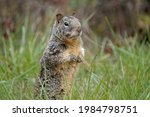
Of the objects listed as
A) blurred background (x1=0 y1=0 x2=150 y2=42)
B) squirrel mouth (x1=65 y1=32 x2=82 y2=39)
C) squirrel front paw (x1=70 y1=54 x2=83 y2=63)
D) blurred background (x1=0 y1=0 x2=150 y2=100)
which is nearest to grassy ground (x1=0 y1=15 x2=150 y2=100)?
blurred background (x1=0 y1=0 x2=150 y2=100)

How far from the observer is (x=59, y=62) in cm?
460

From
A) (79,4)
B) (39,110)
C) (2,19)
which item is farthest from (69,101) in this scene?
(79,4)

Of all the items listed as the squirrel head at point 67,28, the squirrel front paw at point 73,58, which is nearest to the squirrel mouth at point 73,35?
the squirrel head at point 67,28

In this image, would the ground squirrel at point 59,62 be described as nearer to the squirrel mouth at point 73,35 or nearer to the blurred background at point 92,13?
the squirrel mouth at point 73,35

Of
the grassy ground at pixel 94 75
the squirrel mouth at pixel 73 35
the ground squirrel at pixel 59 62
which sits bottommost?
the grassy ground at pixel 94 75

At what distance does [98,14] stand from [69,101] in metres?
5.02

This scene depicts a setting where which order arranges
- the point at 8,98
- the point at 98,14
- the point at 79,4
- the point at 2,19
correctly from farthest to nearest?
the point at 79,4 < the point at 98,14 < the point at 2,19 < the point at 8,98

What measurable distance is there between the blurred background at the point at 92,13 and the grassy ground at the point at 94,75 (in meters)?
0.91

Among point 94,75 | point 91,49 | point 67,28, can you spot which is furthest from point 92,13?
point 67,28

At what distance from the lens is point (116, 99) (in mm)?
4555

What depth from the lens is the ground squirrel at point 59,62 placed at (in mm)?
4590

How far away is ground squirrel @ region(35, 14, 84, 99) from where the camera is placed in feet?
15.1

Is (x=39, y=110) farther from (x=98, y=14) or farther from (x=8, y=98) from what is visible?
(x=98, y=14)

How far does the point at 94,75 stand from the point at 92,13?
11.4 feet
